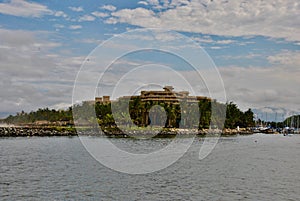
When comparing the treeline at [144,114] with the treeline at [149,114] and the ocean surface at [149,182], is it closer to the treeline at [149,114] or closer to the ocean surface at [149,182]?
the treeline at [149,114]

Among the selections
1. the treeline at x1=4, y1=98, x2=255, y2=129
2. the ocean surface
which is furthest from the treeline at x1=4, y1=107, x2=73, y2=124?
the ocean surface

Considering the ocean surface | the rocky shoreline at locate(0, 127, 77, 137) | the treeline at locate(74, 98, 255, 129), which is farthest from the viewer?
the treeline at locate(74, 98, 255, 129)

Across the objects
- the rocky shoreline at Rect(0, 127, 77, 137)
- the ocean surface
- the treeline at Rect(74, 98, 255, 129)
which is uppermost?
the treeline at Rect(74, 98, 255, 129)

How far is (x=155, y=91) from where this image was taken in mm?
137125

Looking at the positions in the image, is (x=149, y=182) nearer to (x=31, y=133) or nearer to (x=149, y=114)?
(x=31, y=133)

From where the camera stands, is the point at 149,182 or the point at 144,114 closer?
the point at 149,182

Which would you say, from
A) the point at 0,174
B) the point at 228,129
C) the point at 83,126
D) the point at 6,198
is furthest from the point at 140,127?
the point at 6,198

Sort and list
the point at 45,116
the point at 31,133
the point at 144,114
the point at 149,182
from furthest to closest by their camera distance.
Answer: the point at 45,116
the point at 144,114
the point at 31,133
the point at 149,182

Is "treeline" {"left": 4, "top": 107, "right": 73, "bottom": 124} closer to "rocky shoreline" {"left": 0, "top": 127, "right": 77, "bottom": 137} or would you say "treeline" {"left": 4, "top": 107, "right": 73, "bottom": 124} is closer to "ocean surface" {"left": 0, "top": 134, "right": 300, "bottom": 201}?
"rocky shoreline" {"left": 0, "top": 127, "right": 77, "bottom": 137}

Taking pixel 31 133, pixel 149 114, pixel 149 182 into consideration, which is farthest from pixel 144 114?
pixel 149 182

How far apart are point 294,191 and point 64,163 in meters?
21.4

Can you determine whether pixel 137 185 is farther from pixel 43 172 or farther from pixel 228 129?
pixel 228 129

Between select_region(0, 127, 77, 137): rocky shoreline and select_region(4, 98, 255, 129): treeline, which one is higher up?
select_region(4, 98, 255, 129): treeline

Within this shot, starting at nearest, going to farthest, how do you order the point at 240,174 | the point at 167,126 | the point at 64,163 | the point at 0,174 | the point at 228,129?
the point at 0,174 < the point at 240,174 < the point at 64,163 < the point at 167,126 < the point at 228,129
